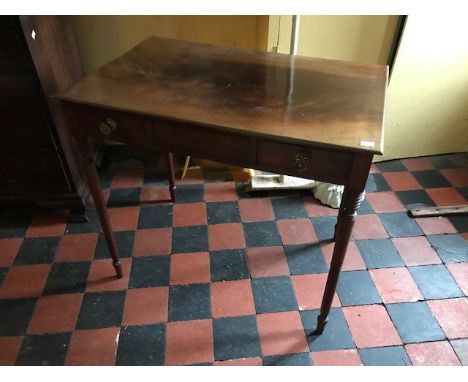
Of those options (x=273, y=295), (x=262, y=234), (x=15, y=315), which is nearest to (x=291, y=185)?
(x=262, y=234)

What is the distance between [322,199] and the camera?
1962 millimetres

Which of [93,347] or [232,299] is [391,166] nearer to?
[232,299]

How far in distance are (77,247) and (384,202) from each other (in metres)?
1.65

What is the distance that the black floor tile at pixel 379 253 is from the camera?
5.37ft

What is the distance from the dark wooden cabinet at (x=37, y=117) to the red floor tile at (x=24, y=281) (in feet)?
1.11

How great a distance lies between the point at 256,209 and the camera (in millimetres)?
1938

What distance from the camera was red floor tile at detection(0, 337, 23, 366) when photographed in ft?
4.27

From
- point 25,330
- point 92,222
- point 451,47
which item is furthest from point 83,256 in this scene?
point 451,47

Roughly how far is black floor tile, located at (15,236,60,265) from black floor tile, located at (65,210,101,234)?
8 centimetres

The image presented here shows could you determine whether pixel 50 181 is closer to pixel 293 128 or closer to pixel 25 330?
pixel 25 330

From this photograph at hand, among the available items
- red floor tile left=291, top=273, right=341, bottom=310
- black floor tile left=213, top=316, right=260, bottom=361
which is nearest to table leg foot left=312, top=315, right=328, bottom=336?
red floor tile left=291, top=273, right=341, bottom=310

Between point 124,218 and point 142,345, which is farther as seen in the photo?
point 124,218
